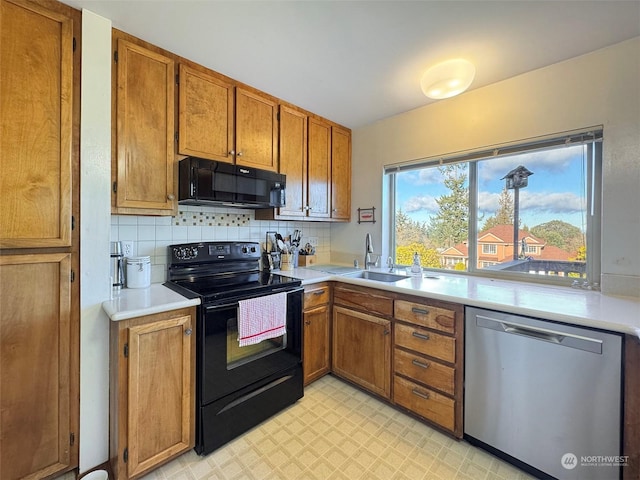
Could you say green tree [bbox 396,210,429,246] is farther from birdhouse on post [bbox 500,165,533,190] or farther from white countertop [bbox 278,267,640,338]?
birdhouse on post [bbox 500,165,533,190]

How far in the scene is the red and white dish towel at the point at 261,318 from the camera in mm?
1620

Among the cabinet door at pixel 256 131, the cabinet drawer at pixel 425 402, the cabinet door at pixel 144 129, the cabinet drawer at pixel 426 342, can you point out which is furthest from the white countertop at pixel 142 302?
the cabinet drawer at pixel 425 402

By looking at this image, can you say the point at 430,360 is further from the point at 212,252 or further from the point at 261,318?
the point at 212,252

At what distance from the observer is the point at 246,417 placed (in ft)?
5.49

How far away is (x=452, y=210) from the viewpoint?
2381 millimetres

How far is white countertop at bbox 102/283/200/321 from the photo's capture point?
1.25 m

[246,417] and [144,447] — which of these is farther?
[246,417]

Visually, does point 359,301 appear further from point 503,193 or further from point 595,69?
point 595,69

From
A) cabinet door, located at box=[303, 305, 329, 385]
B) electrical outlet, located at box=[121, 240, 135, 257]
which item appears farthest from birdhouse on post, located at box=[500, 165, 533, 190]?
electrical outlet, located at box=[121, 240, 135, 257]

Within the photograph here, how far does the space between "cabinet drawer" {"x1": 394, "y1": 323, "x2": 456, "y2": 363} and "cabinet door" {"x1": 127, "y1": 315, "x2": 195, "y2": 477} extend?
1.36 m

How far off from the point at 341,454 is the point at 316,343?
31.0 inches

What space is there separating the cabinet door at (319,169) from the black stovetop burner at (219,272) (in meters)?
0.72

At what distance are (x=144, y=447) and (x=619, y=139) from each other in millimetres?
3153

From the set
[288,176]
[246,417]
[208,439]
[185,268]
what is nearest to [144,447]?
[208,439]
